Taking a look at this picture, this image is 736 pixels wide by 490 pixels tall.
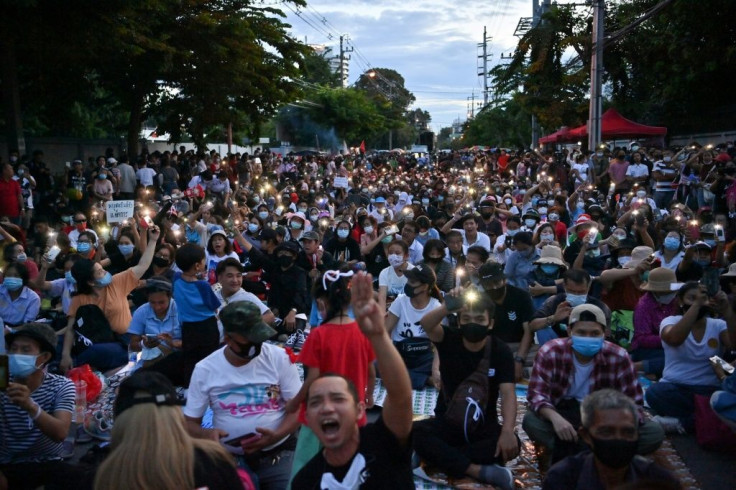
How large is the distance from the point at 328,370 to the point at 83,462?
2.47 m

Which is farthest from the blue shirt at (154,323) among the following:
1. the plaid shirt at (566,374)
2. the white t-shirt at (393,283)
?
the plaid shirt at (566,374)

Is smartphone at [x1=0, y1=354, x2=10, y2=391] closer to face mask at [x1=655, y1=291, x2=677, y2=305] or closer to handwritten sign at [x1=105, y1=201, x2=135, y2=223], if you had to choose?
face mask at [x1=655, y1=291, x2=677, y2=305]

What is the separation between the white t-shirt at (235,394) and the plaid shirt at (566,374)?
1.91m

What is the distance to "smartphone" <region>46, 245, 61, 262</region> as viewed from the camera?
32.4 ft

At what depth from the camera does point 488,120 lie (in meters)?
65.7

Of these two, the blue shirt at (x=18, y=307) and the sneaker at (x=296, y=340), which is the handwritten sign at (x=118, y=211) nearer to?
the blue shirt at (x=18, y=307)

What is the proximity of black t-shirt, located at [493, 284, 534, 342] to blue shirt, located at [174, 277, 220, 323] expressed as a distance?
276 cm

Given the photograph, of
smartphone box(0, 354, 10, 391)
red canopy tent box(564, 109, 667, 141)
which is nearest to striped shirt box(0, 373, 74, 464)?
smartphone box(0, 354, 10, 391)

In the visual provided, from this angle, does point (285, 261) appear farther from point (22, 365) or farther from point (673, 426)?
point (673, 426)

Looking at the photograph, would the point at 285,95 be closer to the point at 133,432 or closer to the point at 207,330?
the point at 207,330

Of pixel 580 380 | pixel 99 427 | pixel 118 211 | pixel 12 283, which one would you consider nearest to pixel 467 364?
pixel 580 380

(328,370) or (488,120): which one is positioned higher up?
(488,120)

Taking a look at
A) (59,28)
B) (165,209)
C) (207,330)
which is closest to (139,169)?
(59,28)

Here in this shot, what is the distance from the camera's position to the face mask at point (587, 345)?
4.94m
